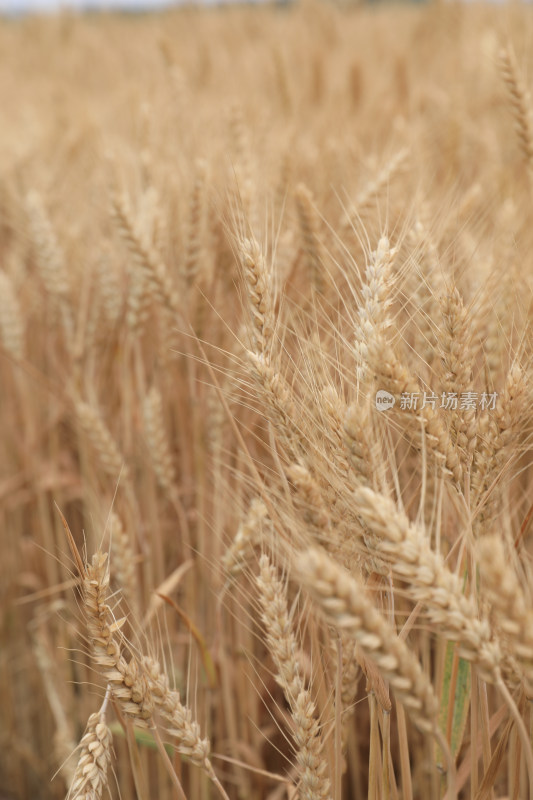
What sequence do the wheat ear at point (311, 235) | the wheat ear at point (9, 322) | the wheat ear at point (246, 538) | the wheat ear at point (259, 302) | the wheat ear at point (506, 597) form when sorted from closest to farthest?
the wheat ear at point (506, 597) → the wheat ear at point (259, 302) → the wheat ear at point (246, 538) → the wheat ear at point (311, 235) → the wheat ear at point (9, 322)

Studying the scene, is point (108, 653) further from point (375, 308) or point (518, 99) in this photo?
point (518, 99)

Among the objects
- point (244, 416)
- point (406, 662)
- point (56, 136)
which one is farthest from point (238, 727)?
point (56, 136)

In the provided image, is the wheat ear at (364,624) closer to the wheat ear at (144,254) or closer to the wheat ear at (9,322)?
the wheat ear at (144,254)

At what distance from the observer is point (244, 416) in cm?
120

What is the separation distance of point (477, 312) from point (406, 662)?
46 cm

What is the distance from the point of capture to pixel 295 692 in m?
0.69

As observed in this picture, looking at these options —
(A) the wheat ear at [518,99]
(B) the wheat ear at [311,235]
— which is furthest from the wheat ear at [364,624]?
(A) the wheat ear at [518,99]

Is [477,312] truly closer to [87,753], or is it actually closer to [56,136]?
[87,753]

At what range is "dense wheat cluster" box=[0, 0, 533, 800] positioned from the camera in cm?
65

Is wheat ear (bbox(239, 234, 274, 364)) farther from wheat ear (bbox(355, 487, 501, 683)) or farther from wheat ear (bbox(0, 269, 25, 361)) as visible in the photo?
wheat ear (bbox(0, 269, 25, 361))

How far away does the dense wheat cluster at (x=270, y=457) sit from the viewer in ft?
2.14

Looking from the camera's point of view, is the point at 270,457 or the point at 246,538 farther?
the point at 270,457

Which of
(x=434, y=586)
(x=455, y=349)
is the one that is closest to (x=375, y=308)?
(x=455, y=349)

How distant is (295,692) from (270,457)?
64cm
